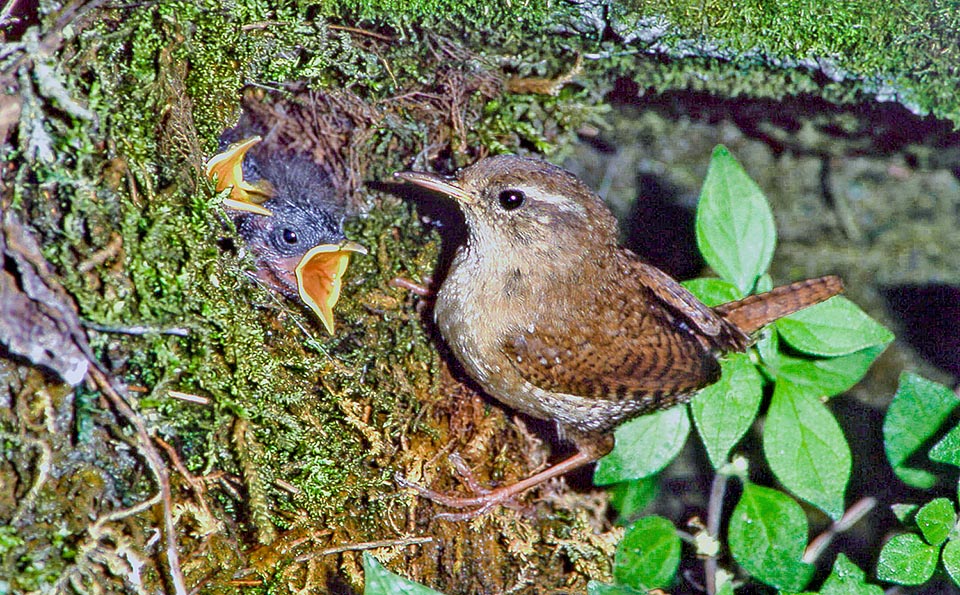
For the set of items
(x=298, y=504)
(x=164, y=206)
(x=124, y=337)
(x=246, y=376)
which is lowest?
(x=298, y=504)

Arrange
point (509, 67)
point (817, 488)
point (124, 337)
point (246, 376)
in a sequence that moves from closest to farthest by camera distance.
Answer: point (124, 337)
point (246, 376)
point (817, 488)
point (509, 67)

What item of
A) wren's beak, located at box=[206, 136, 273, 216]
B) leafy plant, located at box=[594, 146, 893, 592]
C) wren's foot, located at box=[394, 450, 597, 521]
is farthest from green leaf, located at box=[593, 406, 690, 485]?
wren's beak, located at box=[206, 136, 273, 216]

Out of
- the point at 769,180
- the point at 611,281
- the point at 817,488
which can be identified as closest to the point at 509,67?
the point at 611,281

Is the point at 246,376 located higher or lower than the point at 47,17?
lower

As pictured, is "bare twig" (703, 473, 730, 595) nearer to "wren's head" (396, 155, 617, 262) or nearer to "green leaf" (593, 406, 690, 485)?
"green leaf" (593, 406, 690, 485)

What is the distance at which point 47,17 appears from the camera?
210cm

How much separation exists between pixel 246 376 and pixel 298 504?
511mm

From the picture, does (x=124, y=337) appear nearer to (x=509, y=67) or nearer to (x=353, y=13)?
(x=353, y=13)

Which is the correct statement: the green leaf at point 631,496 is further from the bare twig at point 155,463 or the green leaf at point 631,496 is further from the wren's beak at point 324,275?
the bare twig at point 155,463

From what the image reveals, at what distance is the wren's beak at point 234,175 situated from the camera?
9.64 ft

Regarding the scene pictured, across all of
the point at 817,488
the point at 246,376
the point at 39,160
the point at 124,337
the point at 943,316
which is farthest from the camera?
the point at 943,316

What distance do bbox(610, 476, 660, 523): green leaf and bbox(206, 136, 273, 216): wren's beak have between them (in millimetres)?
2035

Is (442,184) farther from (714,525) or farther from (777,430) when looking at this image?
(714,525)

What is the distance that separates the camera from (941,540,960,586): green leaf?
2.57m
